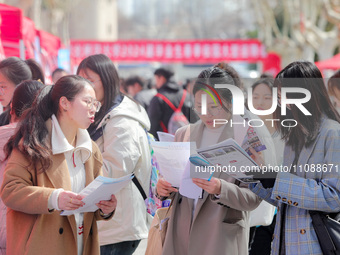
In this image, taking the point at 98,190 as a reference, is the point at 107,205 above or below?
below

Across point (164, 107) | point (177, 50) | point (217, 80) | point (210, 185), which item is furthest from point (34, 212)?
point (177, 50)

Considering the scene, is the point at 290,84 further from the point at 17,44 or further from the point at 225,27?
the point at 225,27

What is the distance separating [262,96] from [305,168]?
2.13 meters

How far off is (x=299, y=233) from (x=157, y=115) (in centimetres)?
502

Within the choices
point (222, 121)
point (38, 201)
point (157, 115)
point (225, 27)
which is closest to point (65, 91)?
point (38, 201)

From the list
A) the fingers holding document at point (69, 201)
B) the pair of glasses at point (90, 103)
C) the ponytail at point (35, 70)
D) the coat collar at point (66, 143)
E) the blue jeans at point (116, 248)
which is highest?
the ponytail at point (35, 70)

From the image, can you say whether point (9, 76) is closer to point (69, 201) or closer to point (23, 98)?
point (23, 98)

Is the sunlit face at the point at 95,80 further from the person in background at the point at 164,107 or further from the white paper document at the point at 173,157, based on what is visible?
the person in background at the point at 164,107

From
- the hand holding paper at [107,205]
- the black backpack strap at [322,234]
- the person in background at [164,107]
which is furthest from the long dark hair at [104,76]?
the person in background at [164,107]

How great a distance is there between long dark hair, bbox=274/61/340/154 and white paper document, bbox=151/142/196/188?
23.4 inches

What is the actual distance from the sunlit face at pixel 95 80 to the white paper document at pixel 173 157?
1003mm

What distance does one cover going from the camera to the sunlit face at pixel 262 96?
4.94m

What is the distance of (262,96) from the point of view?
5000mm

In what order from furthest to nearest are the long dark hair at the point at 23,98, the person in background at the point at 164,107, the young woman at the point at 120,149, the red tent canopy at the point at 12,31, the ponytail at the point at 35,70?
the person in background at the point at 164,107 → the red tent canopy at the point at 12,31 → the ponytail at the point at 35,70 → the young woman at the point at 120,149 → the long dark hair at the point at 23,98
